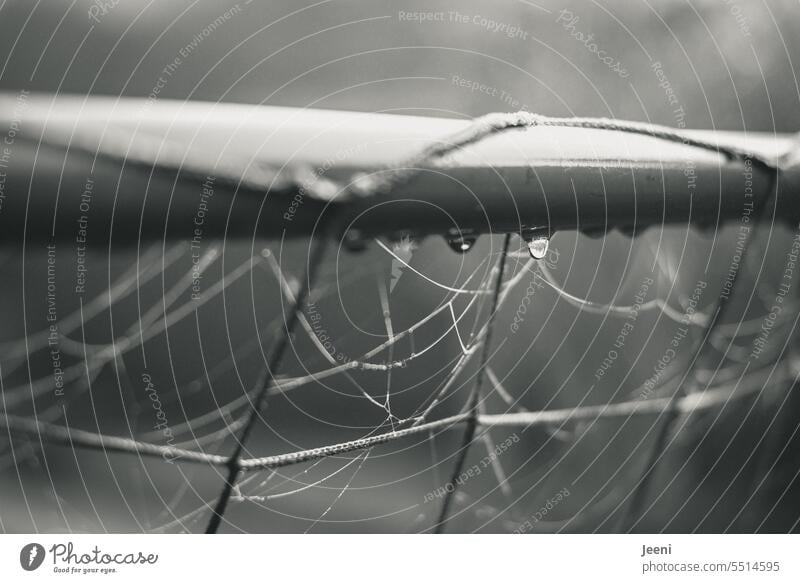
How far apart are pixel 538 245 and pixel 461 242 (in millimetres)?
57

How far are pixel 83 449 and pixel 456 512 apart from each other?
9.9 inches

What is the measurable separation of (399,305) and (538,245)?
0.10m

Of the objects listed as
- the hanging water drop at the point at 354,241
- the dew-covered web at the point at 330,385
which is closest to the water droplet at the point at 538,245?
the dew-covered web at the point at 330,385

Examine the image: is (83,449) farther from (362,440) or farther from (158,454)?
(362,440)

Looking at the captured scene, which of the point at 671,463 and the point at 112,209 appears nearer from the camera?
the point at 112,209

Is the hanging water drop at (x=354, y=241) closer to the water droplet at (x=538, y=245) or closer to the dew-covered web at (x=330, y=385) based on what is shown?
the dew-covered web at (x=330, y=385)

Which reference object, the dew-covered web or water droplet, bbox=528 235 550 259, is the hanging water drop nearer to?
the dew-covered web

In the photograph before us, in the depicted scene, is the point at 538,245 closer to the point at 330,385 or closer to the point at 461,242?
the point at 461,242

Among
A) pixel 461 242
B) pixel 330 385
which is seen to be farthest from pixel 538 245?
pixel 330 385

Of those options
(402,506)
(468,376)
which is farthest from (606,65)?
(402,506)

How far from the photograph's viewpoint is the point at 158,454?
474mm

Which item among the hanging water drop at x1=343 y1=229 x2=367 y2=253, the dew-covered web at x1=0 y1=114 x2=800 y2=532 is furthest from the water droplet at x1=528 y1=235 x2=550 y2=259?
the hanging water drop at x1=343 y1=229 x2=367 y2=253

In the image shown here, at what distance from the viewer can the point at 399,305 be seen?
0.48 m
